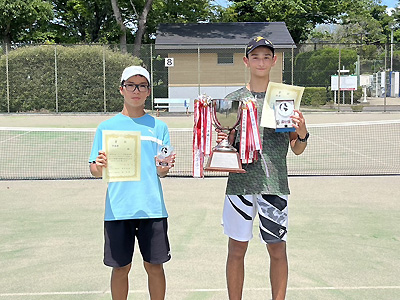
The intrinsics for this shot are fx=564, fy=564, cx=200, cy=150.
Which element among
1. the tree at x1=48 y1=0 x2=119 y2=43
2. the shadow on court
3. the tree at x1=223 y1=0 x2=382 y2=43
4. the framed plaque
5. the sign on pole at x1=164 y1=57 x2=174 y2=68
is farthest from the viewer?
the tree at x1=223 y1=0 x2=382 y2=43

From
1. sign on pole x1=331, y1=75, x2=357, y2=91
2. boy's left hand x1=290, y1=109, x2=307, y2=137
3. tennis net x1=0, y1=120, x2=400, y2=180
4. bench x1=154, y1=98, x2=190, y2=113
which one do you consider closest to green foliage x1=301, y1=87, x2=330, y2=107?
sign on pole x1=331, y1=75, x2=357, y2=91

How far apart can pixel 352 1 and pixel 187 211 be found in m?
32.9

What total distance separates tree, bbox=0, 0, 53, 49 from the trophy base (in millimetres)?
25477

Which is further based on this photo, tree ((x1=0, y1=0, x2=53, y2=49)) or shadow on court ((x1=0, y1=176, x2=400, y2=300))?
tree ((x1=0, y1=0, x2=53, y2=49))

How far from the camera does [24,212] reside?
21.7ft

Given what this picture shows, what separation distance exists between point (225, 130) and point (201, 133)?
Result: 15 cm

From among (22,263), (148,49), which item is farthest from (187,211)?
(148,49)

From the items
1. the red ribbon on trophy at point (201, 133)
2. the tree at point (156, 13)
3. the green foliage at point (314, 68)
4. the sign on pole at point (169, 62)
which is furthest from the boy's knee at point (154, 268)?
the tree at point (156, 13)

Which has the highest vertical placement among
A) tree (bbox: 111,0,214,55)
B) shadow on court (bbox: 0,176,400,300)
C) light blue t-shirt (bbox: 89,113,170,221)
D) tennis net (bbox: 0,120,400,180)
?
tree (bbox: 111,0,214,55)

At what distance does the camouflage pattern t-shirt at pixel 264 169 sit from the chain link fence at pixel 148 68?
2090cm

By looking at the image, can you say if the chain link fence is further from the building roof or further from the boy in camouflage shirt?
the boy in camouflage shirt

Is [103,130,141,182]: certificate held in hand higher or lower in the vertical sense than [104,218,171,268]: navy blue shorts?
higher

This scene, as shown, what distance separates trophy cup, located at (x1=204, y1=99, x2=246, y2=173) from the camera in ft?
11.2

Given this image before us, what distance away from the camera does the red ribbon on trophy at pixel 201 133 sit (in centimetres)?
347
